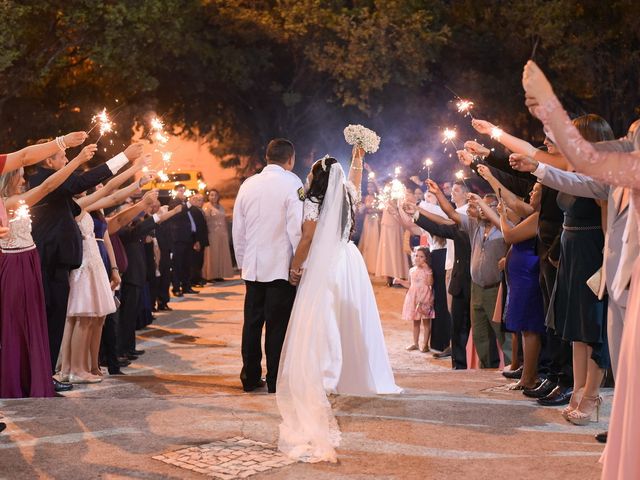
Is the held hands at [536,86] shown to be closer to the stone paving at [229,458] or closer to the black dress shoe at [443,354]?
the stone paving at [229,458]

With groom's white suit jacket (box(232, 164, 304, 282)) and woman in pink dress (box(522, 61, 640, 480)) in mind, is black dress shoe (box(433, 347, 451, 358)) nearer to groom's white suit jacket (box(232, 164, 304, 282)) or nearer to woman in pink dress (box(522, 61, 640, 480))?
groom's white suit jacket (box(232, 164, 304, 282))

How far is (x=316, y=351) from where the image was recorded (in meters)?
7.23

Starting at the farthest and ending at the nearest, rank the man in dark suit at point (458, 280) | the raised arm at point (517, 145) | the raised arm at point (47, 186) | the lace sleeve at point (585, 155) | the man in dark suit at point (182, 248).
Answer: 1. the man in dark suit at point (182, 248)
2. the man in dark suit at point (458, 280)
3. the raised arm at point (47, 186)
4. the raised arm at point (517, 145)
5. the lace sleeve at point (585, 155)

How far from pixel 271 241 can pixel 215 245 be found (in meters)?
14.4

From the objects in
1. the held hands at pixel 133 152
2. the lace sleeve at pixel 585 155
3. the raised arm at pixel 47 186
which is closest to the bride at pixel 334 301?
the held hands at pixel 133 152

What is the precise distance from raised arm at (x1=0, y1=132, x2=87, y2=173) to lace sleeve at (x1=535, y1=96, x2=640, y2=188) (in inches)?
146

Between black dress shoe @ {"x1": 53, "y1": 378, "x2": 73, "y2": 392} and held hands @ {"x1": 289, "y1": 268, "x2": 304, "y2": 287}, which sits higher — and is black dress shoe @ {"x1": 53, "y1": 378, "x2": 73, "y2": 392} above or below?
below

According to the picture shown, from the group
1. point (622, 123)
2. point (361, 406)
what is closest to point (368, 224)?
point (622, 123)

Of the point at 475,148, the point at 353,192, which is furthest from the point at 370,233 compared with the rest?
the point at 475,148

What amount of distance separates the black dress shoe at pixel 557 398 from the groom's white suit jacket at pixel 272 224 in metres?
2.57

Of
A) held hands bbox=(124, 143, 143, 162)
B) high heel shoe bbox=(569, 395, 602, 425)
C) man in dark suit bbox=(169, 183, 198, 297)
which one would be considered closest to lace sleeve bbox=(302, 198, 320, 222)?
held hands bbox=(124, 143, 143, 162)

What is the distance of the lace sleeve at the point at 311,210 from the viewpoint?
8.30 m

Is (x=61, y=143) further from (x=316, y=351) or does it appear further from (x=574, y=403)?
(x=574, y=403)

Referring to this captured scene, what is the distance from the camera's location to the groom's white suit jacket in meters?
8.62
